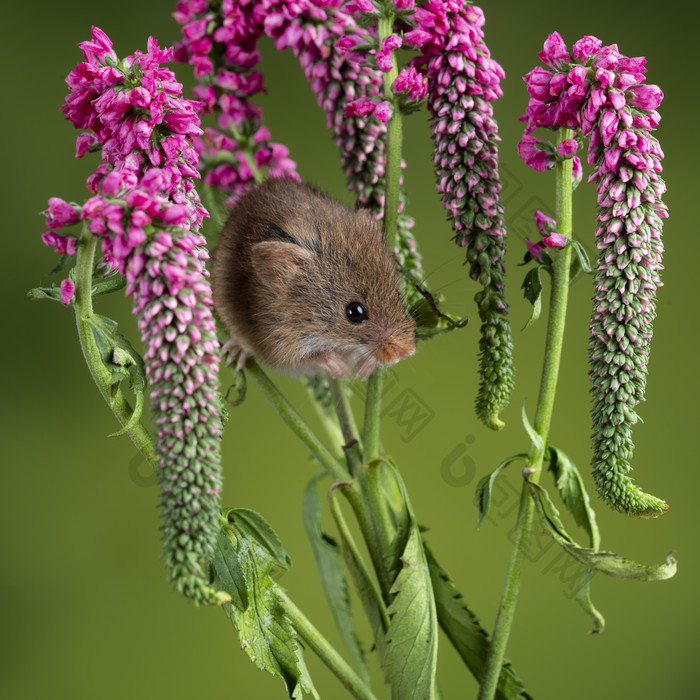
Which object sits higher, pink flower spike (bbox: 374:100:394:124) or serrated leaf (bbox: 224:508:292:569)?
pink flower spike (bbox: 374:100:394:124)

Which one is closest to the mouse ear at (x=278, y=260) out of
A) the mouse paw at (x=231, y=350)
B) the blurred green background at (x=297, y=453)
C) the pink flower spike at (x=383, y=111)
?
the mouse paw at (x=231, y=350)

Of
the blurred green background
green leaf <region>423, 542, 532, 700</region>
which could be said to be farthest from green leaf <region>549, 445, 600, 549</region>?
the blurred green background

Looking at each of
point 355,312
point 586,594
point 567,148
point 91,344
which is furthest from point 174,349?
point 586,594

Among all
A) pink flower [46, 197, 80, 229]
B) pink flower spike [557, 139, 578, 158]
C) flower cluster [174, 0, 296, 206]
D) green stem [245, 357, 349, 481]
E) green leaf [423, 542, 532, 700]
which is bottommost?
green leaf [423, 542, 532, 700]

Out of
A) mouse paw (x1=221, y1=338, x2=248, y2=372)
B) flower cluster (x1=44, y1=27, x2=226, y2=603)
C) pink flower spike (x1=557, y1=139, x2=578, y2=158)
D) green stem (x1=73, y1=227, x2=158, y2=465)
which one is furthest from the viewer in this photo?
mouse paw (x1=221, y1=338, x2=248, y2=372)

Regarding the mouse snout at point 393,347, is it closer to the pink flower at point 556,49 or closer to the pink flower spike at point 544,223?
the pink flower spike at point 544,223

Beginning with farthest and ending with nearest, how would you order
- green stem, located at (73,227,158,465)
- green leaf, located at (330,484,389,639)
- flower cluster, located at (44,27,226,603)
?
green leaf, located at (330,484,389,639) < green stem, located at (73,227,158,465) < flower cluster, located at (44,27,226,603)

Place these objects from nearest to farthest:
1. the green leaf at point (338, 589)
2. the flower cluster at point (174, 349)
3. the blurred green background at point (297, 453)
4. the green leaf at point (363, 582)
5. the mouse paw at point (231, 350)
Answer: the flower cluster at point (174, 349)
the green leaf at point (363, 582)
the mouse paw at point (231, 350)
the green leaf at point (338, 589)
the blurred green background at point (297, 453)

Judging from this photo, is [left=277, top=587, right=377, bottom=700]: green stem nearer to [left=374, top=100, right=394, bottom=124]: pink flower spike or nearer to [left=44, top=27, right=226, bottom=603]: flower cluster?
[left=44, top=27, right=226, bottom=603]: flower cluster
